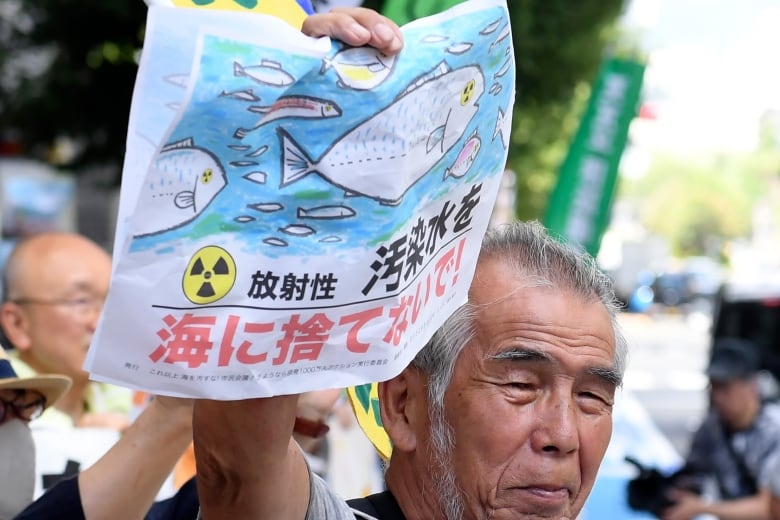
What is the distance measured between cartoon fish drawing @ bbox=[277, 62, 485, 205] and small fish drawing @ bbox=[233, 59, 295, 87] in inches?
2.8

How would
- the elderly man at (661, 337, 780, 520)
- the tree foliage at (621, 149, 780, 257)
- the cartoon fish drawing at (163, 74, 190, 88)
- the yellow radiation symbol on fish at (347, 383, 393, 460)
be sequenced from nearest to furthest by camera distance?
the cartoon fish drawing at (163, 74, 190, 88), the yellow radiation symbol on fish at (347, 383, 393, 460), the elderly man at (661, 337, 780, 520), the tree foliage at (621, 149, 780, 257)

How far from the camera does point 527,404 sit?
1.85 meters

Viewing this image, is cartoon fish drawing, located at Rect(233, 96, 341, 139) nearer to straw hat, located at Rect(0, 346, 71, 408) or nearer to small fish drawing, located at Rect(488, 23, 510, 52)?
small fish drawing, located at Rect(488, 23, 510, 52)

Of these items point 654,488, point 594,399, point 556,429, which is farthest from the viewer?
point 654,488

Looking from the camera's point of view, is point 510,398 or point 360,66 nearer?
point 360,66

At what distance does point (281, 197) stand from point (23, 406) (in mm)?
1290

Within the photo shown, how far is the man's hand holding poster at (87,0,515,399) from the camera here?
48.9 inches

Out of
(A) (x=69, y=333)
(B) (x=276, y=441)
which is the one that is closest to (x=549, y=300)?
(B) (x=276, y=441)

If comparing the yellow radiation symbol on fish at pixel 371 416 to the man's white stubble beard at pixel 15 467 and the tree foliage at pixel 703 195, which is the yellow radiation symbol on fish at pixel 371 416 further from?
the tree foliage at pixel 703 195

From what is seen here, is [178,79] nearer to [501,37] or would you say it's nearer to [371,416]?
[501,37]

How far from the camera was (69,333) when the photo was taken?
12.3 feet

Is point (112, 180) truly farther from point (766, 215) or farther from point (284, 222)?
point (766, 215)

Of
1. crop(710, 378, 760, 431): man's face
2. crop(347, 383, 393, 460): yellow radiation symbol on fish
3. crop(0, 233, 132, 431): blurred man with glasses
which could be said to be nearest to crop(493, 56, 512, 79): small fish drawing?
crop(347, 383, 393, 460): yellow radiation symbol on fish

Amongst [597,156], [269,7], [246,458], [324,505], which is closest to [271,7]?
[269,7]
